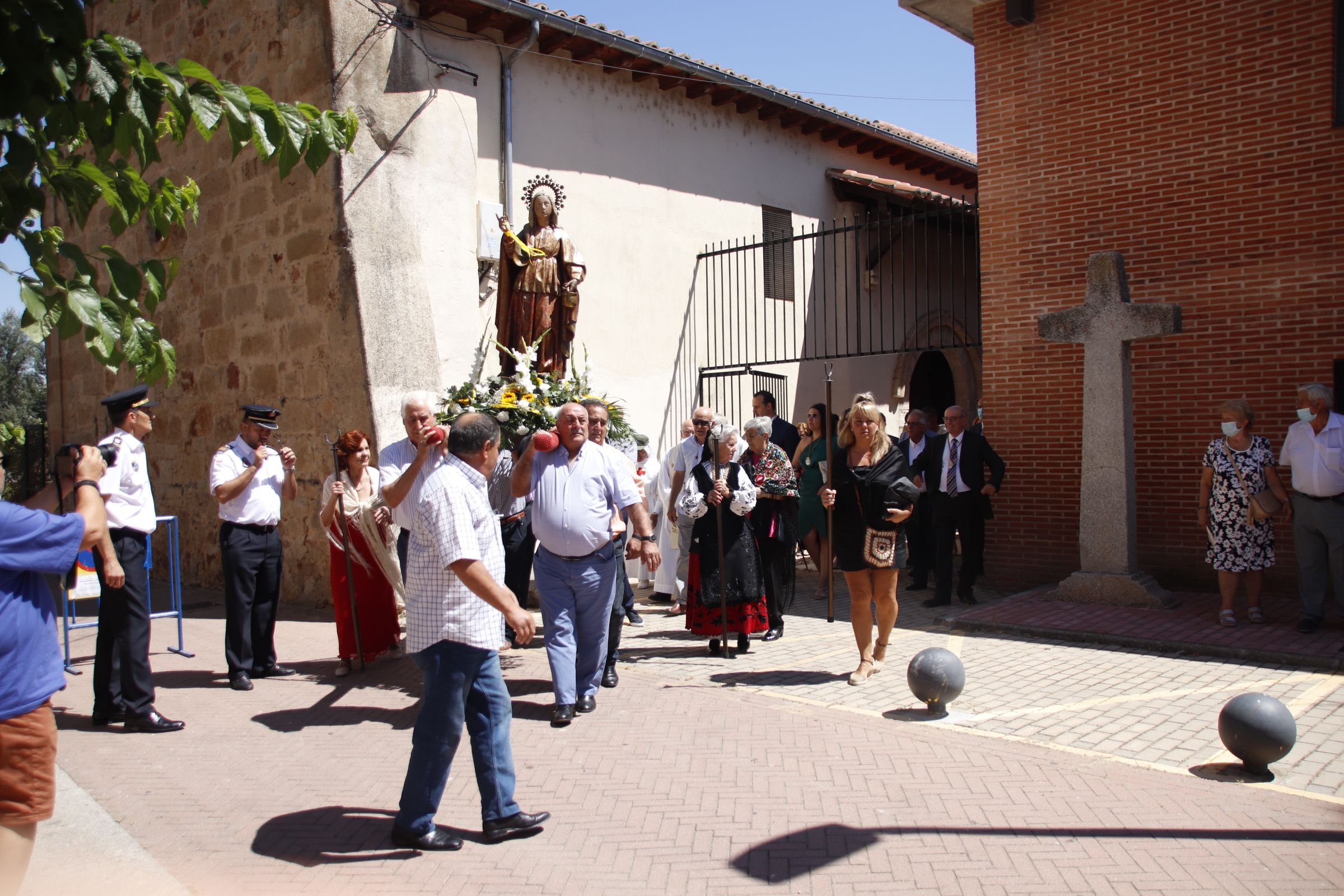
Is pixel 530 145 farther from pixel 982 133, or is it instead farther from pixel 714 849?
pixel 714 849

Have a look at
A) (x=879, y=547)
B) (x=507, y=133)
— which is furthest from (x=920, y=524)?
(x=507, y=133)

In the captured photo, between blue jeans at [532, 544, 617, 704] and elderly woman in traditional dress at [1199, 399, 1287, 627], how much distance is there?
5042mm

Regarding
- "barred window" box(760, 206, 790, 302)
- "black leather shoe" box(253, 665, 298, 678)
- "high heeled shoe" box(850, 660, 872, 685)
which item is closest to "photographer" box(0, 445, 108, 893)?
"black leather shoe" box(253, 665, 298, 678)

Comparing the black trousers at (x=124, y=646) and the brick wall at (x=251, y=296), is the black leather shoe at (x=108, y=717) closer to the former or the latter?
the black trousers at (x=124, y=646)

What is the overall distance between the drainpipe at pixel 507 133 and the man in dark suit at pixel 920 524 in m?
4.95

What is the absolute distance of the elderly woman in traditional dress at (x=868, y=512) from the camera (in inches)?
262

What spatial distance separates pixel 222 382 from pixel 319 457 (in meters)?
2.14

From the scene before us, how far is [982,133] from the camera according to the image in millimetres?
11039

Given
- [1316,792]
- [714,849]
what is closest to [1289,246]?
[1316,792]

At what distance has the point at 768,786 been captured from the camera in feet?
15.9

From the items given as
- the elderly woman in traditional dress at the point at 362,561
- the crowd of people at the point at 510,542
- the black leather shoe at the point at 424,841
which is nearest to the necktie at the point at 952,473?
the crowd of people at the point at 510,542

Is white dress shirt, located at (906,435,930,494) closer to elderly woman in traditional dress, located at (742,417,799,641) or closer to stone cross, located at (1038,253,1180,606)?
stone cross, located at (1038,253,1180,606)

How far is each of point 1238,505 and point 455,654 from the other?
21.8ft

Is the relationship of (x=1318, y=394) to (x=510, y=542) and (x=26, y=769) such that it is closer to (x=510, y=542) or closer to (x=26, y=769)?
(x=510, y=542)
